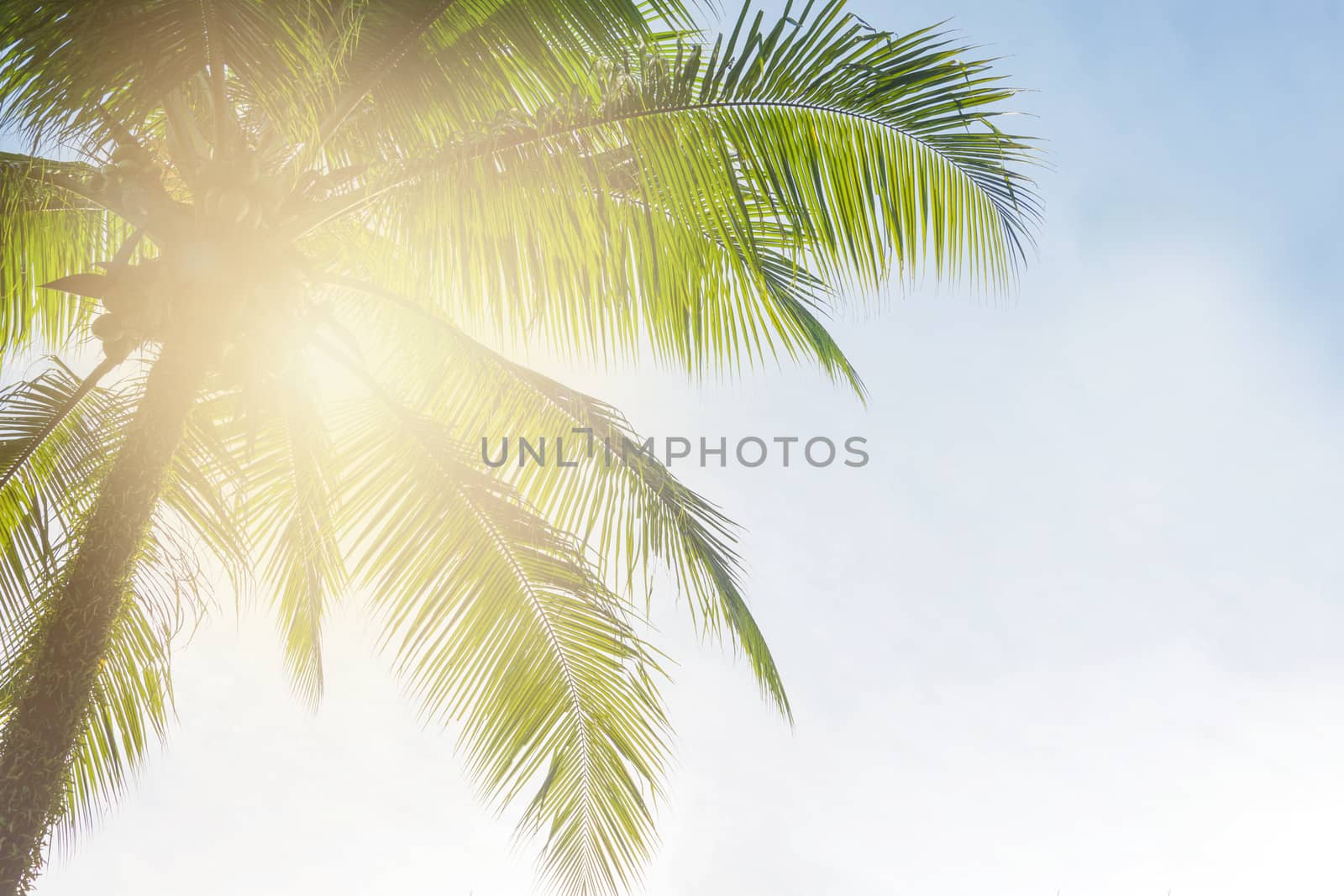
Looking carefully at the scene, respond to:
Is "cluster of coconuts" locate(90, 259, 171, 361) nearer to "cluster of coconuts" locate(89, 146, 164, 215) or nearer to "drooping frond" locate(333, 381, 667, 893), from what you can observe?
"cluster of coconuts" locate(89, 146, 164, 215)

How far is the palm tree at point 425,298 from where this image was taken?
3559 millimetres

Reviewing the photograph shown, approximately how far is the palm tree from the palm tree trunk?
0.01 m

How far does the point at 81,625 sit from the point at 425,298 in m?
2.54

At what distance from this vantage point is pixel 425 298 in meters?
5.24

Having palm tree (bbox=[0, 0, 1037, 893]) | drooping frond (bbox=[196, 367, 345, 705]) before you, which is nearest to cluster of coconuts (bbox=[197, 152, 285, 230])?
palm tree (bbox=[0, 0, 1037, 893])

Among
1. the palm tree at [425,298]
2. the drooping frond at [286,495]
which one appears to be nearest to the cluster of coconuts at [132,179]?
the palm tree at [425,298]

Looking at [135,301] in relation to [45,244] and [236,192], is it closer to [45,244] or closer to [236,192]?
[236,192]

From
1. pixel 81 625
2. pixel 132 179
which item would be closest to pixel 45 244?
pixel 132 179

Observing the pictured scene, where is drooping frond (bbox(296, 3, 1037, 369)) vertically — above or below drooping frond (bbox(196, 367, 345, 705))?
above

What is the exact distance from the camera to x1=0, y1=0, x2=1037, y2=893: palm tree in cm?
356

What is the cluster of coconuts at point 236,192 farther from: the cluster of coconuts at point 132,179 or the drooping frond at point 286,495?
the drooping frond at point 286,495

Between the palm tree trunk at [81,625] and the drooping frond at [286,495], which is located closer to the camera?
the palm tree trunk at [81,625]

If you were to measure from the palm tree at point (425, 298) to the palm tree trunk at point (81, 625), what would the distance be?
0.01 meters

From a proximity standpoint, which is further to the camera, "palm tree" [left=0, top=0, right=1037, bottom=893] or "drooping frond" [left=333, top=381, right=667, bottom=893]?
"drooping frond" [left=333, top=381, right=667, bottom=893]
